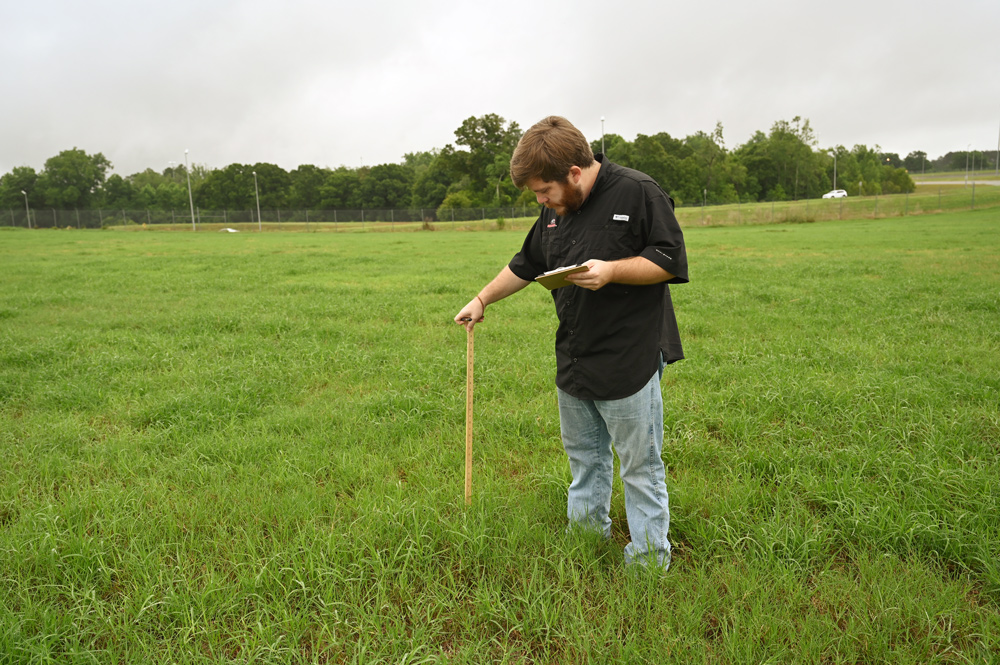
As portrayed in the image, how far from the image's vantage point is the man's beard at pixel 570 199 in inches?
95.3

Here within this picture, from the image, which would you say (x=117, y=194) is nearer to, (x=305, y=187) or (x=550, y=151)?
(x=305, y=187)

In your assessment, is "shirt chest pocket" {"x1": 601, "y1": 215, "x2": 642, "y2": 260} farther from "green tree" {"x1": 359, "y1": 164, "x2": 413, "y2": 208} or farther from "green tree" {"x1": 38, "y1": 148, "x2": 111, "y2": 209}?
"green tree" {"x1": 38, "y1": 148, "x2": 111, "y2": 209}

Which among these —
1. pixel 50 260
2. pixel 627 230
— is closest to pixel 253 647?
pixel 627 230

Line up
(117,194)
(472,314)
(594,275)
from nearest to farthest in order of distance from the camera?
(594,275)
(472,314)
(117,194)

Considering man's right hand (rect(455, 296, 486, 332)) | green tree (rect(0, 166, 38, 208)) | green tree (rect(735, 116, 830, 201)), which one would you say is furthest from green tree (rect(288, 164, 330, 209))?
man's right hand (rect(455, 296, 486, 332))

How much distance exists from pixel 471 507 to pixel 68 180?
331 feet

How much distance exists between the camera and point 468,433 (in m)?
3.18

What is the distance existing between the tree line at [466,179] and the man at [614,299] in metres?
65.0

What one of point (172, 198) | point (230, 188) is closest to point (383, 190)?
point (230, 188)

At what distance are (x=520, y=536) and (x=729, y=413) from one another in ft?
7.65

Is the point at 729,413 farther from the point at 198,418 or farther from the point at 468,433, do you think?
the point at 198,418

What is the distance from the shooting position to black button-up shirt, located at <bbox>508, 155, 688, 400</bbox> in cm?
240

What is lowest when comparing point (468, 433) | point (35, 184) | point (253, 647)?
point (253, 647)

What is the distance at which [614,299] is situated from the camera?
2.51 metres
